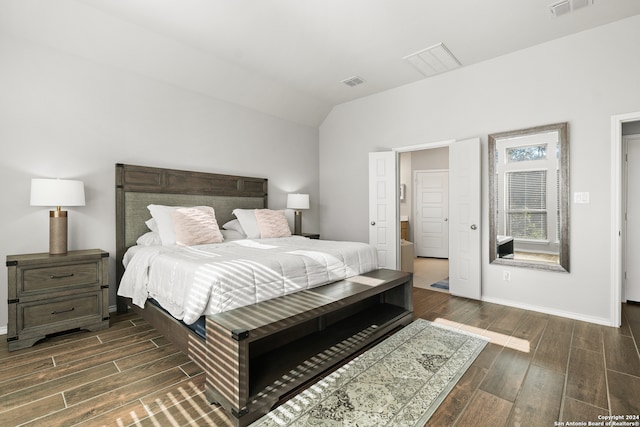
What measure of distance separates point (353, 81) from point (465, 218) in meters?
2.50

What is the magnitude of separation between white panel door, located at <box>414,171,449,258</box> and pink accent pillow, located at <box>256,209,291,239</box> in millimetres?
4261

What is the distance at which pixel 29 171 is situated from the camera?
9.76 feet

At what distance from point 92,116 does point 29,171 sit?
809 mm

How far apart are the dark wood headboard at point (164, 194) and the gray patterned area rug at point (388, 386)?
8.68ft

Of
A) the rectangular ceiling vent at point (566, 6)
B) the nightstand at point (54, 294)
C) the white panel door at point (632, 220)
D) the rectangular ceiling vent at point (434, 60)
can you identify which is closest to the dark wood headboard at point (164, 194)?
the nightstand at point (54, 294)

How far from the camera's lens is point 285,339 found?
92.1 inches

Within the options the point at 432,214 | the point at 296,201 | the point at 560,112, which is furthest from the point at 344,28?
the point at 432,214

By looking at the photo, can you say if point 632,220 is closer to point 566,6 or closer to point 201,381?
point 566,6

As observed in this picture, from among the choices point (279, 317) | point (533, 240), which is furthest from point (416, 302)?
point (279, 317)

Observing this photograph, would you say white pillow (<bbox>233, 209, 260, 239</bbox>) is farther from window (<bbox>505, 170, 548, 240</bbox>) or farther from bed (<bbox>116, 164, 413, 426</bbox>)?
window (<bbox>505, 170, 548, 240</bbox>)

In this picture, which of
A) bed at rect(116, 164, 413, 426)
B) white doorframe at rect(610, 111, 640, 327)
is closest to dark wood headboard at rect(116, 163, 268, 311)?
bed at rect(116, 164, 413, 426)

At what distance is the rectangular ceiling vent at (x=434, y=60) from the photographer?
3.66 metres

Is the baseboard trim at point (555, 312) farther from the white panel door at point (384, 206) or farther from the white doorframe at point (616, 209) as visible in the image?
the white panel door at point (384, 206)

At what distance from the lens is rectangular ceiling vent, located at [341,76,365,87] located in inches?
176
